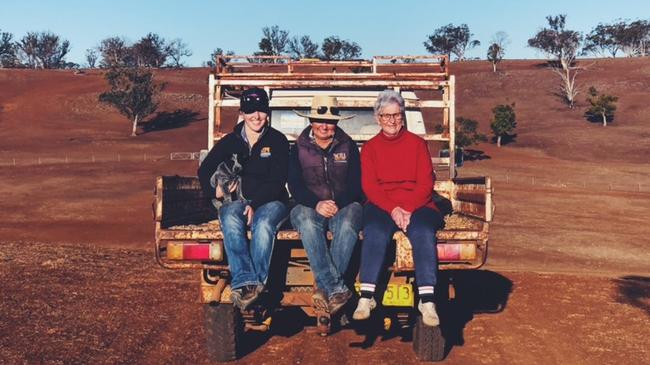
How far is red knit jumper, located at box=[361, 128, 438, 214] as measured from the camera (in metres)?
5.76

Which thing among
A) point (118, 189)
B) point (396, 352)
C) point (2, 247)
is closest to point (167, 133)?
point (118, 189)

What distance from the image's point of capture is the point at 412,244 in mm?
5266

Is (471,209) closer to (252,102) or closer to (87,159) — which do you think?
(252,102)

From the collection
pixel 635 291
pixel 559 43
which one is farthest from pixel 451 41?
pixel 635 291

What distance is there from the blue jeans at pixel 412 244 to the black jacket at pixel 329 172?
52cm

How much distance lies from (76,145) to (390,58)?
1364 inches

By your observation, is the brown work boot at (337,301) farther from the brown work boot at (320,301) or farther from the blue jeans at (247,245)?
the blue jeans at (247,245)

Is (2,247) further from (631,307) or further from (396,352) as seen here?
(631,307)

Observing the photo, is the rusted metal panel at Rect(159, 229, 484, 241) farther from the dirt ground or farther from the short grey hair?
the dirt ground

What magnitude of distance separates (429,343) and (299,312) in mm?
1724

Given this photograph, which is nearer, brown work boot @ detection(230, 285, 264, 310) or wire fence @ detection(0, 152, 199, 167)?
brown work boot @ detection(230, 285, 264, 310)

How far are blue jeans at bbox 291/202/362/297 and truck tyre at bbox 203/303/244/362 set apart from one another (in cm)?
101

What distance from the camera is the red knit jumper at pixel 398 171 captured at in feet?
18.9

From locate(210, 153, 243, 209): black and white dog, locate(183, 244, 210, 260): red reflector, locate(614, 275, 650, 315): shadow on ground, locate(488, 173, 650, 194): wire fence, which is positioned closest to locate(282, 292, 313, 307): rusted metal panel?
locate(183, 244, 210, 260): red reflector
